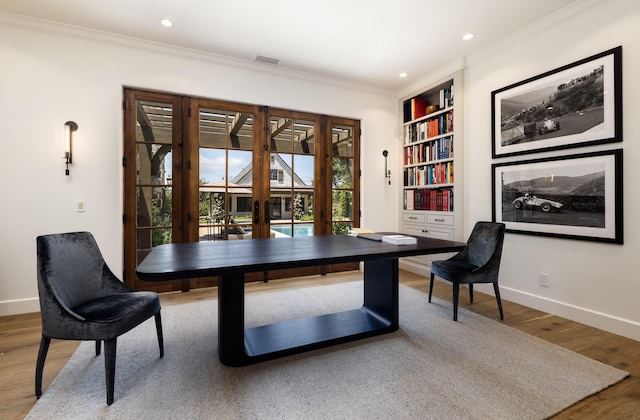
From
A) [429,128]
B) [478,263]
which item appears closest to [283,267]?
[478,263]

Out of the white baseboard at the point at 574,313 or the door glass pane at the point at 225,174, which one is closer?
the white baseboard at the point at 574,313

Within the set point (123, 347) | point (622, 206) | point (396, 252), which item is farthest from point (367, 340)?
point (622, 206)

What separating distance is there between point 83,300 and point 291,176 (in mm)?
2817

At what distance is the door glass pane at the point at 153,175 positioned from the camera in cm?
345

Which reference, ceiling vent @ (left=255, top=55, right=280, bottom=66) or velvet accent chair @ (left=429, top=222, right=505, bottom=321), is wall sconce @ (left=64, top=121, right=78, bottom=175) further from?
velvet accent chair @ (left=429, top=222, right=505, bottom=321)

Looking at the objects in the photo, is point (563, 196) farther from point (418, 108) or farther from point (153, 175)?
point (153, 175)

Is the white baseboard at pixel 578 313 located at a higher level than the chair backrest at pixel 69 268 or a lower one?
lower

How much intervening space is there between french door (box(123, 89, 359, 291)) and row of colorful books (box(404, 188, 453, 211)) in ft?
A: 2.79

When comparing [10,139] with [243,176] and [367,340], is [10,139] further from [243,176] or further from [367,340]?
[367,340]

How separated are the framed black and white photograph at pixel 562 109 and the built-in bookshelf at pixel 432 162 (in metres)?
0.57

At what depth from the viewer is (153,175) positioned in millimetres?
3514

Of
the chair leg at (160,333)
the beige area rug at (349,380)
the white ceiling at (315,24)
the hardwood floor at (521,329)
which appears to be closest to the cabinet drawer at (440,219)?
the hardwood floor at (521,329)

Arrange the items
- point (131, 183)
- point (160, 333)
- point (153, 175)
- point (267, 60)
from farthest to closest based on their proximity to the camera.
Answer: point (267, 60) < point (153, 175) < point (131, 183) < point (160, 333)

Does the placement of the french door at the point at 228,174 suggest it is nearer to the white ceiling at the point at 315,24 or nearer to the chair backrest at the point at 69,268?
the white ceiling at the point at 315,24
